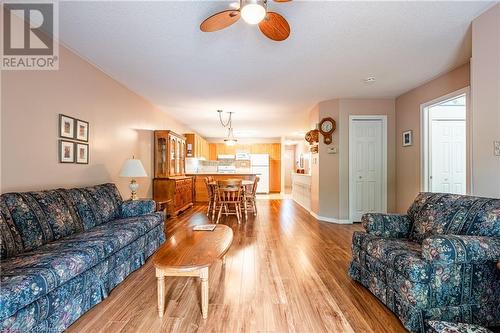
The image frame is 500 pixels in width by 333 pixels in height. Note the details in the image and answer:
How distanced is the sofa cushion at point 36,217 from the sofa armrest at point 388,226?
2893 mm

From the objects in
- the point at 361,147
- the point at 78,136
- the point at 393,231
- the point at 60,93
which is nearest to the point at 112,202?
the point at 78,136

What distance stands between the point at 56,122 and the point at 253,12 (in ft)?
8.02

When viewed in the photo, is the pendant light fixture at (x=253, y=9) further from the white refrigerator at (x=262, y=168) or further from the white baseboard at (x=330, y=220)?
the white refrigerator at (x=262, y=168)

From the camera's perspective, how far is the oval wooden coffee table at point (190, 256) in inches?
67.9

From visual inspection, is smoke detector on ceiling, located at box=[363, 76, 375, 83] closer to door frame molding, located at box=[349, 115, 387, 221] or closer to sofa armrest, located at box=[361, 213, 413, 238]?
door frame molding, located at box=[349, 115, 387, 221]

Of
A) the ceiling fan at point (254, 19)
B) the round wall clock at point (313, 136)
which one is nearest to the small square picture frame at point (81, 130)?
the ceiling fan at point (254, 19)

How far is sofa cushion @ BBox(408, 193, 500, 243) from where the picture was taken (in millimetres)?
1751

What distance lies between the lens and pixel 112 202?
3.13m

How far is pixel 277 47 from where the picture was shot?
2.77 meters

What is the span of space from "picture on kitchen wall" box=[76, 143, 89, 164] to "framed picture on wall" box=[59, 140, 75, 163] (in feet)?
0.27

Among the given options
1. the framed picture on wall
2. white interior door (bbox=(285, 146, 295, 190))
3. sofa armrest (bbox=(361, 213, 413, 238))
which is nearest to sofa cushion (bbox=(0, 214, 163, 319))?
the framed picture on wall

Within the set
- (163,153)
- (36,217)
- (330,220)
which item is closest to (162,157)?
(163,153)

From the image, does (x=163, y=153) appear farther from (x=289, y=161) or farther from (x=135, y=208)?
(x=289, y=161)

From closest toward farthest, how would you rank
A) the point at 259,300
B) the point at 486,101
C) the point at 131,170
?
the point at 259,300
the point at 486,101
the point at 131,170
